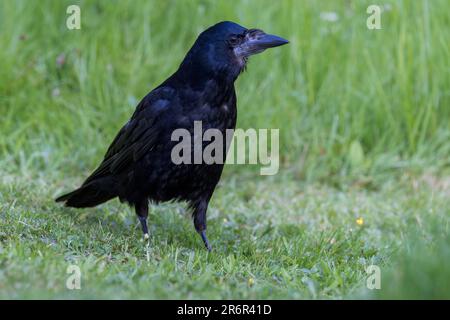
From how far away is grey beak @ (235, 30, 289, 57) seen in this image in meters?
4.52

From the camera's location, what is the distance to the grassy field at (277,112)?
208 inches

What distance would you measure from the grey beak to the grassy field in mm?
1108

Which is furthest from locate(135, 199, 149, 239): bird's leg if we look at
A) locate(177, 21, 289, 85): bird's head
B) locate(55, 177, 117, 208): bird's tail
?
locate(177, 21, 289, 85): bird's head

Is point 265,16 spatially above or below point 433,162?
above

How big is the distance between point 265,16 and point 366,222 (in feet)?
8.00

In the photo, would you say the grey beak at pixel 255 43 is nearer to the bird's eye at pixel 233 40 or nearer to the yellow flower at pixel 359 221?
the bird's eye at pixel 233 40

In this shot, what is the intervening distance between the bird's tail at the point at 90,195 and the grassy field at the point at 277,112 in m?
0.09

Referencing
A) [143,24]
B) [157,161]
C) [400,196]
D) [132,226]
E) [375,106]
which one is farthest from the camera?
[143,24]

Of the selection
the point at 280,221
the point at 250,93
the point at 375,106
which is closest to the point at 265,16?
the point at 250,93

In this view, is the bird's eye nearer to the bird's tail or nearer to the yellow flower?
the bird's tail

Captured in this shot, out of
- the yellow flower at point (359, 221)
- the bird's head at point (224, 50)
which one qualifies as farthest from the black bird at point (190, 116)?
the yellow flower at point (359, 221)

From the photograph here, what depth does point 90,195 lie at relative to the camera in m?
4.96

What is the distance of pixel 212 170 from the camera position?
4465 millimetres

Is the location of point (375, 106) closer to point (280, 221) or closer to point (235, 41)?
point (280, 221)
